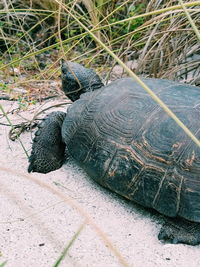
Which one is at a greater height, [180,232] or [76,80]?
[76,80]

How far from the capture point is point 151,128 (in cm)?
210

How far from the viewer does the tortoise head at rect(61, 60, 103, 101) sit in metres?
2.91

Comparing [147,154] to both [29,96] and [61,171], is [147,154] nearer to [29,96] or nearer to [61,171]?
[61,171]

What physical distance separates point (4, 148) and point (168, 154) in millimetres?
1185

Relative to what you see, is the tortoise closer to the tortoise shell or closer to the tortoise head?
the tortoise shell

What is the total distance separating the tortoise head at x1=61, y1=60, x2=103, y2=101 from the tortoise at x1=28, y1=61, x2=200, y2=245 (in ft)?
1.02

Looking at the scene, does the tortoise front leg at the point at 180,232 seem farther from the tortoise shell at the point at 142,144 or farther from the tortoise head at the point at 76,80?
the tortoise head at the point at 76,80

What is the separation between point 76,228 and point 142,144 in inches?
19.9

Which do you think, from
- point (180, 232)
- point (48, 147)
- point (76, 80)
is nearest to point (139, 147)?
point (180, 232)

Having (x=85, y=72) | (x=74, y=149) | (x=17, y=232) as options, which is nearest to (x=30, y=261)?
(x=17, y=232)

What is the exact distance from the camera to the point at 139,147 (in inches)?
82.8

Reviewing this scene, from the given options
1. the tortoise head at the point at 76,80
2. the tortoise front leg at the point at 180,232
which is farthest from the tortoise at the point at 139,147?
the tortoise head at the point at 76,80

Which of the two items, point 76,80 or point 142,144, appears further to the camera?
point 76,80

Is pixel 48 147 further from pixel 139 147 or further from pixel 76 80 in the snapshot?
pixel 139 147
